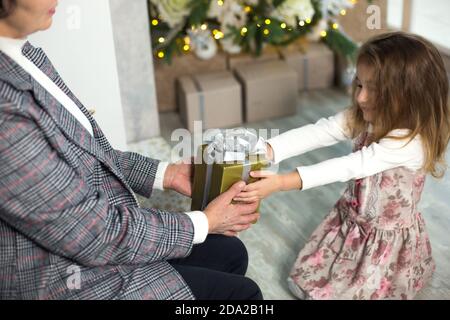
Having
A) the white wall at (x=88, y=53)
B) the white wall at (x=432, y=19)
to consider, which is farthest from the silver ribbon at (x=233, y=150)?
the white wall at (x=432, y=19)

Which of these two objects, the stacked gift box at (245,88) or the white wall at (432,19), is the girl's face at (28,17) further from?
the white wall at (432,19)

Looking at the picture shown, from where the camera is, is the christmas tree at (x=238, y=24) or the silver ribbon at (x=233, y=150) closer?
the silver ribbon at (x=233, y=150)

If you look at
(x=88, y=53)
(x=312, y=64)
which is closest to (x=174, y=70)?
(x=312, y=64)

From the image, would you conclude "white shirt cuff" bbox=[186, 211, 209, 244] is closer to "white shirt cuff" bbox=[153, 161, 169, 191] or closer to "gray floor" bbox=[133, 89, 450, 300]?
Result: "white shirt cuff" bbox=[153, 161, 169, 191]

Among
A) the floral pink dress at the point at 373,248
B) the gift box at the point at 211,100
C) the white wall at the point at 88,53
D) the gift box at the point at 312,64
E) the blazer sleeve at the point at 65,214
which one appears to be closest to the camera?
the blazer sleeve at the point at 65,214

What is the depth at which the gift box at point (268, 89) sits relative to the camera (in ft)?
9.20

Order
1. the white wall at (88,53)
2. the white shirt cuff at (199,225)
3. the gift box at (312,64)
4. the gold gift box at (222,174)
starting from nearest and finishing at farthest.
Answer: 1. the white shirt cuff at (199,225)
2. the gold gift box at (222,174)
3. the white wall at (88,53)
4. the gift box at (312,64)

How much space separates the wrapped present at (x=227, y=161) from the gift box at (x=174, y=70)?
1470 millimetres

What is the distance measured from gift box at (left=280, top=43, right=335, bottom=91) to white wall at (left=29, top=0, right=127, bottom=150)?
1.29 metres

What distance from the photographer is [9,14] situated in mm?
1047

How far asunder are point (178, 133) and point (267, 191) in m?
1.34

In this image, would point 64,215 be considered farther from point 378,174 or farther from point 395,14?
point 395,14

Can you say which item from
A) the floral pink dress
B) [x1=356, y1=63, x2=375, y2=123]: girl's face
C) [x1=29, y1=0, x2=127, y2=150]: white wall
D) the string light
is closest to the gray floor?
the floral pink dress

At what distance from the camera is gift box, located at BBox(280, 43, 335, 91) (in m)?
3.01
